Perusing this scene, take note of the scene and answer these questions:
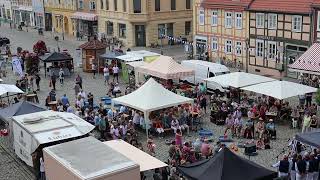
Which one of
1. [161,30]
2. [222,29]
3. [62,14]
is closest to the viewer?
[222,29]

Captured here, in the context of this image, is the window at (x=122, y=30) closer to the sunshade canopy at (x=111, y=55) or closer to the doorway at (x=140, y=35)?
the doorway at (x=140, y=35)

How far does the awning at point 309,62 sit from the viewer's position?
3046 centimetres

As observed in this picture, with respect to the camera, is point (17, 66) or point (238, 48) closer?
point (17, 66)

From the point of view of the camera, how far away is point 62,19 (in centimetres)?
6625

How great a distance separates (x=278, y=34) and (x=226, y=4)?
18.6 feet

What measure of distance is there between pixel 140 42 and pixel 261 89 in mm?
27952

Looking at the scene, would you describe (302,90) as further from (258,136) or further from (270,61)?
(270,61)

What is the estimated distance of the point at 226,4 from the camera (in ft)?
128

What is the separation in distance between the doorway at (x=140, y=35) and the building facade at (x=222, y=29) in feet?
30.5

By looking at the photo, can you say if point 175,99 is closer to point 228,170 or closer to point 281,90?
point 281,90

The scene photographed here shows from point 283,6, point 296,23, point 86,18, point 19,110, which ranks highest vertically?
point 283,6

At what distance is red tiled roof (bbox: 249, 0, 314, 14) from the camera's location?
32875 mm

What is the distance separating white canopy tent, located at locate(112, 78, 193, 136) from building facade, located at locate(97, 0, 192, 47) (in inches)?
1053

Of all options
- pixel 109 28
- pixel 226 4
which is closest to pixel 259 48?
pixel 226 4
